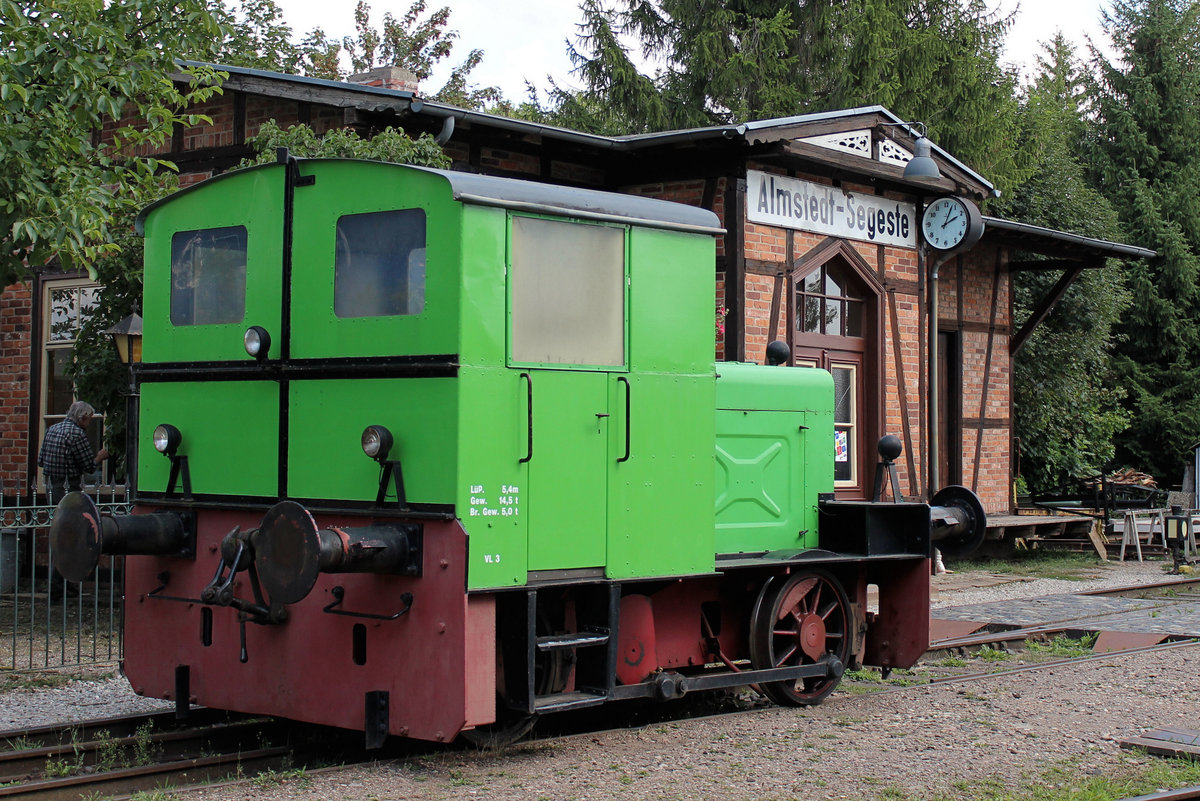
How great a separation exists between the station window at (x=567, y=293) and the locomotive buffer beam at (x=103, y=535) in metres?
2.03

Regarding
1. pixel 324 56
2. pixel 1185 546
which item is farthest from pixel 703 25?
pixel 1185 546

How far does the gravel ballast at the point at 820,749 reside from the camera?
18.9ft

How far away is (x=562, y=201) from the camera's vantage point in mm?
6133

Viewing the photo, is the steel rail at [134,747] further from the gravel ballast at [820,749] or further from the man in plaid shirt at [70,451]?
the man in plaid shirt at [70,451]

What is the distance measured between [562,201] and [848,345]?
8.96 metres

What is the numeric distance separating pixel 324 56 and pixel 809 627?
83.6 ft

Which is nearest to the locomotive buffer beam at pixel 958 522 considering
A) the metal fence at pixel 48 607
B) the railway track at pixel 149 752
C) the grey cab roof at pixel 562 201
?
the grey cab roof at pixel 562 201

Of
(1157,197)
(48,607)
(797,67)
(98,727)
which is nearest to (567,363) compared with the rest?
(98,727)

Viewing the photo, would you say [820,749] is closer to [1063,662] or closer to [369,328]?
[369,328]

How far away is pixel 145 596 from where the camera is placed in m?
6.84

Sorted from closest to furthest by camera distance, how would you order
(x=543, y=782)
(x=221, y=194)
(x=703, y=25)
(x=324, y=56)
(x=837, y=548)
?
(x=543, y=782) < (x=221, y=194) < (x=837, y=548) < (x=703, y=25) < (x=324, y=56)

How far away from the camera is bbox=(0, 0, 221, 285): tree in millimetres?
8570

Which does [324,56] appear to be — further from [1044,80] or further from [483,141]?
[1044,80]

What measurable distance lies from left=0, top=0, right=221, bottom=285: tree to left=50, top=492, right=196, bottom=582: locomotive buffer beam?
110 inches
